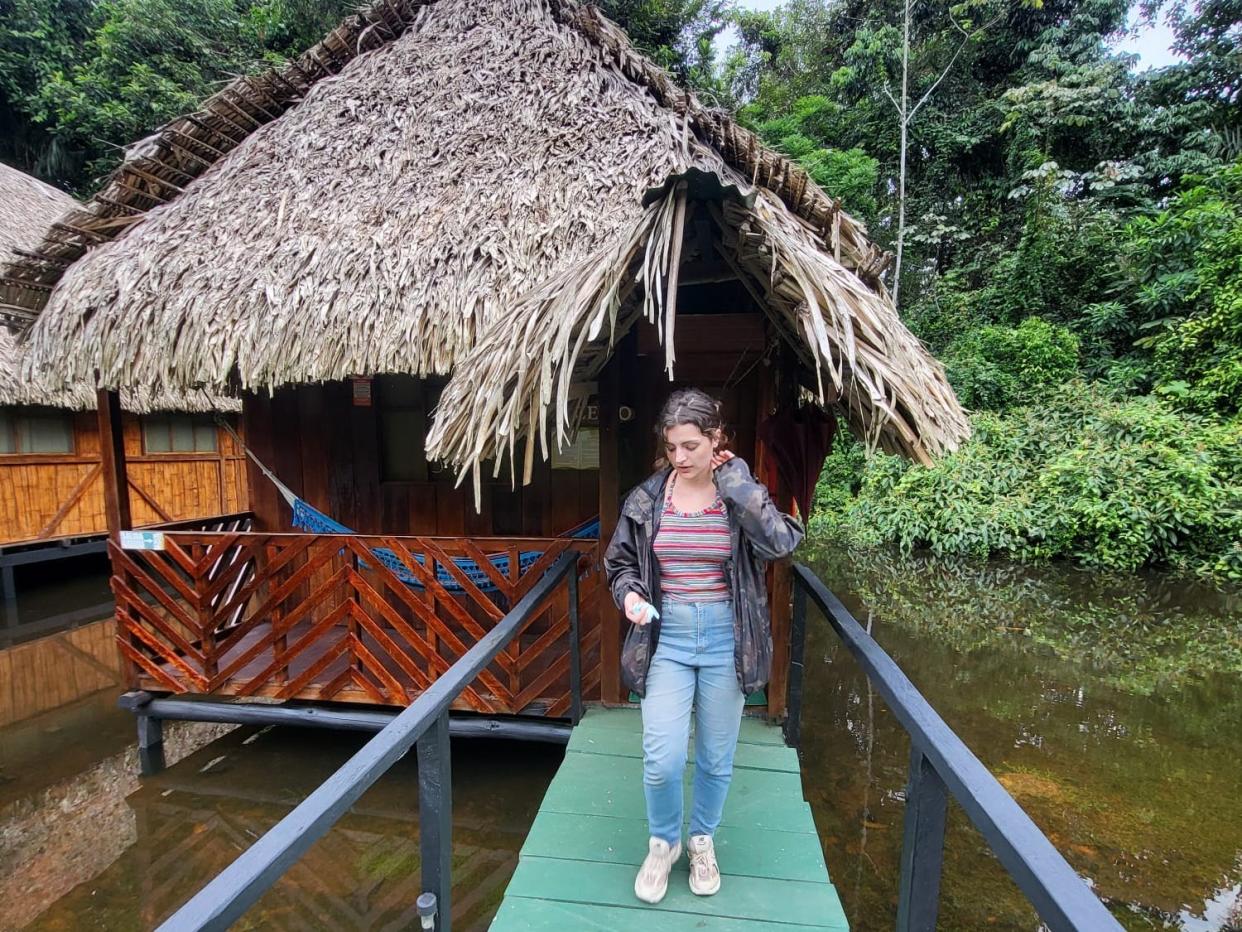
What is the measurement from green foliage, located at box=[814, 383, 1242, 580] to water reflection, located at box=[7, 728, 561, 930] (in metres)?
6.18

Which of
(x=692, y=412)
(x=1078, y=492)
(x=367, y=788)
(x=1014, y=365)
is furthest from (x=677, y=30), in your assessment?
(x=367, y=788)

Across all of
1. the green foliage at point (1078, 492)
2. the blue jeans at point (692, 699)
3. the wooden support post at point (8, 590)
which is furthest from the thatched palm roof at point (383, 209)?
the green foliage at point (1078, 492)

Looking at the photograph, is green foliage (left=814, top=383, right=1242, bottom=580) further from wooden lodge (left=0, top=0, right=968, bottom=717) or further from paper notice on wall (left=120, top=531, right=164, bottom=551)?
paper notice on wall (left=120, top=531, right=164, bottom=551)

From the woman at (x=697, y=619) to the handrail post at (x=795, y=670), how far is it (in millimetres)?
839

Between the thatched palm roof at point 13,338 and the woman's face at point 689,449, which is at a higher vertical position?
the thatched palm roof at point 13,338

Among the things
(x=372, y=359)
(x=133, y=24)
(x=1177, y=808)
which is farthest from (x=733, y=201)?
(x=133, y=24)

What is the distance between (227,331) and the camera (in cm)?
300

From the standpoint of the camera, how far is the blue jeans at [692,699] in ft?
5.20

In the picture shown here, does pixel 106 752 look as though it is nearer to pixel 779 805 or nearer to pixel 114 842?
pixel 114 842

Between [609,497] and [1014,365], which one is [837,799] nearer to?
[609,497]

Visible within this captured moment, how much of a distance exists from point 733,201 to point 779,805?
1964 mm

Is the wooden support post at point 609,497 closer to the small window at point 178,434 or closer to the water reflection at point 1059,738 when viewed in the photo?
the water reflection at point 1059,738

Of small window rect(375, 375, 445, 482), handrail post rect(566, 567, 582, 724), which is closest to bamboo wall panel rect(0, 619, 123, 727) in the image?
small window rect(375, 375, 445, 482)

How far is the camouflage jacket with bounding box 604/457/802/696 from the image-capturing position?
1.55 m
